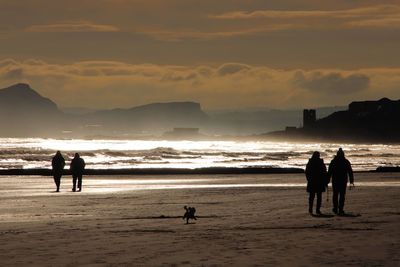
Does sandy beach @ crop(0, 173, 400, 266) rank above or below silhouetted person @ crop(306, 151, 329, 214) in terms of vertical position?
below

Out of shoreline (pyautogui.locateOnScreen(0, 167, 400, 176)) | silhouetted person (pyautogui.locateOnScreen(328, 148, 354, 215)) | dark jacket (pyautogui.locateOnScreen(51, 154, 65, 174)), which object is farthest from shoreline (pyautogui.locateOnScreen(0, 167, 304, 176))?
silhouetted person (pyautogui.locateOnScreen(328, 148, 354, 215))

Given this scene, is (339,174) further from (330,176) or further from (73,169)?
(73,169)

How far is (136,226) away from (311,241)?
5003mm

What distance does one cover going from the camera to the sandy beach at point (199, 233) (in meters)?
14.1

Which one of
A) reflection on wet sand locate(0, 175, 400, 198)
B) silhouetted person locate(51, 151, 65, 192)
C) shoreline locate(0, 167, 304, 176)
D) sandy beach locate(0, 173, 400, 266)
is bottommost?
sandy beach locate(0, 173, 400, 266)

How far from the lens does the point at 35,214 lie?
23688mm

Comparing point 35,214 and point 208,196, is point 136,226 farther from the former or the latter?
point 208,196

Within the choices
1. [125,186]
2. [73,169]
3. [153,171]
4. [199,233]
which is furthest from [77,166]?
[153,171]

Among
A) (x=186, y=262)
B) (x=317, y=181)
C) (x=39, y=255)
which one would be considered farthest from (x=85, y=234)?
(x=317, y=181)

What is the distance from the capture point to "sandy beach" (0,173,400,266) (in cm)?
1415

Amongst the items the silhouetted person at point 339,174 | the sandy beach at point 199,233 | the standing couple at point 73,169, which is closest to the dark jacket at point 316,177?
the silhouetted person at point 339,174

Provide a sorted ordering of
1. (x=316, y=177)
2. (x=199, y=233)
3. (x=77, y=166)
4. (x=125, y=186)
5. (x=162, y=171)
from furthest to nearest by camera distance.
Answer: (x=162, y=171) < (x=125, y=186) < (x=77, y=166) < (x=316, y=177) < (x=199, y=233)

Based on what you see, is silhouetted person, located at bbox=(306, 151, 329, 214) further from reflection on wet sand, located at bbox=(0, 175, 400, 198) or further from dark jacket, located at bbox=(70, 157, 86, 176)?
dark jacket, located at bbox=(70, 157, 86, 176)

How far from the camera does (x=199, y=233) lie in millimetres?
18141
